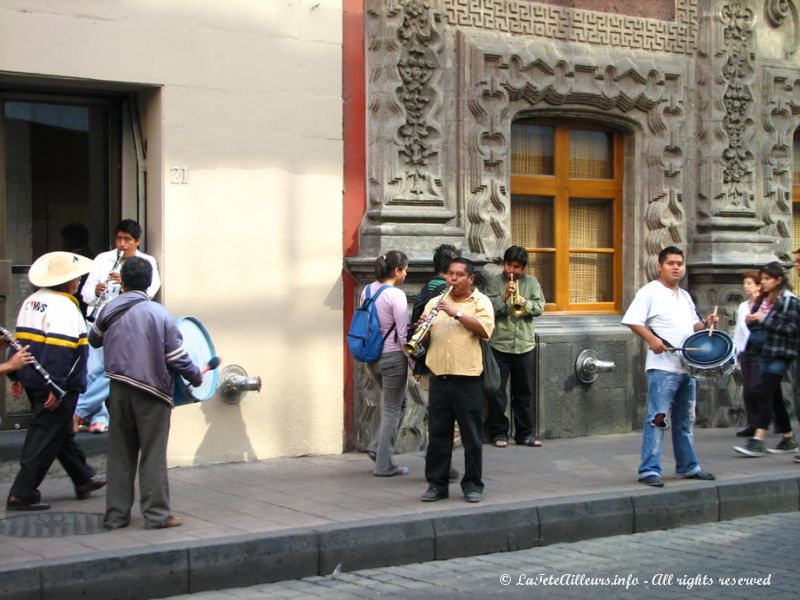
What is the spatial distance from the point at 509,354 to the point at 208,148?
3369mm

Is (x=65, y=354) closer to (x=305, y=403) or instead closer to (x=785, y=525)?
(x=305, y=403)

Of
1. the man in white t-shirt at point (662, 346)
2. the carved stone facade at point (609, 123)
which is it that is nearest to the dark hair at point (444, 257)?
the carved stone facade at point (609, 123)

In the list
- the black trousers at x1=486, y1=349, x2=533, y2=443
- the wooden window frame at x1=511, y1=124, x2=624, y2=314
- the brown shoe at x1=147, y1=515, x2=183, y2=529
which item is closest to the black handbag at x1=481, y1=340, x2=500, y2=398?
the brown shoe at x1=147, y1=515, x2=183, y2=529

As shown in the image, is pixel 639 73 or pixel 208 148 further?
pixel 639 73

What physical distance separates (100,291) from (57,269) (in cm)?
130

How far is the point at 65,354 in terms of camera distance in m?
8.19

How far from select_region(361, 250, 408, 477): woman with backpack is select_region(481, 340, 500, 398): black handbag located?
0.90 meters

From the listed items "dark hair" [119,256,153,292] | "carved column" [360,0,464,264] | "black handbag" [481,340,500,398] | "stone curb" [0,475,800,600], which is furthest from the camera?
"carved column" [360,0,464,264]

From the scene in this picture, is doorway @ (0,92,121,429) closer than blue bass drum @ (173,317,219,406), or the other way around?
blue bass drum @ (173,317,219,406)

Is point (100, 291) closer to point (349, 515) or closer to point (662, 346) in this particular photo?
point (349, 515)

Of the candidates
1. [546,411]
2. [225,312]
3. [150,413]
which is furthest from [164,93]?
[546,411]

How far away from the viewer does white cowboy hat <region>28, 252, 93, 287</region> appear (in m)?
8.20

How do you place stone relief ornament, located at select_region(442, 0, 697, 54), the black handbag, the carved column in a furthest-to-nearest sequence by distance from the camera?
stone relief ornament, located at select_region(442, 0, 697, 54) → the carved column → the black handbag

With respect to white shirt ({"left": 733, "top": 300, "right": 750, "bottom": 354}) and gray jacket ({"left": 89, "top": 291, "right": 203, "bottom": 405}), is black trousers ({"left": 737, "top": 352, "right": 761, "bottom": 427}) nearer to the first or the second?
white shirt ({"left": 733, "top": 300, "right": 750, "bottom": 354})
